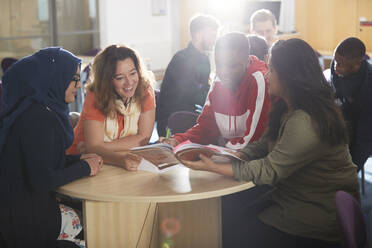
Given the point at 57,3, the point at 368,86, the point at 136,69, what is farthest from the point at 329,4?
the point at 136,69

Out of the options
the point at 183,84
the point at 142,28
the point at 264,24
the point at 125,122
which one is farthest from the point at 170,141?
the point at 142,28

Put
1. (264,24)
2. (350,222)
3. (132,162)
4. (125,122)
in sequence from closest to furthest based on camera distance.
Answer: (350,222), (132,162), (125,122), (264,24)

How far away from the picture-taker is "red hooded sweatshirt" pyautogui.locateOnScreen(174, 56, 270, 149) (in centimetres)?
242

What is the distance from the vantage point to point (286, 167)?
191 cm

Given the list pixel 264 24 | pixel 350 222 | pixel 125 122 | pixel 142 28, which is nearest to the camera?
pixel 350 222

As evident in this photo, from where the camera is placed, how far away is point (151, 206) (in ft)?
7.32

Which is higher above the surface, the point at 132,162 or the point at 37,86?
the point at 37,86

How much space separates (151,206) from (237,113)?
0.69 metres

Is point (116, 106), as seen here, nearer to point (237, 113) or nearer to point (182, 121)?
point (237, 113)

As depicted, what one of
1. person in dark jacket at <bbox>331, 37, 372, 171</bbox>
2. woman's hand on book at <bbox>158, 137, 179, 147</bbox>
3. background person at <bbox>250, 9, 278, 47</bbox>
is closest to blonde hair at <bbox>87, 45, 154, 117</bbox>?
woman's hand on book at <bbox>158, 137, 179, 147</bbox>

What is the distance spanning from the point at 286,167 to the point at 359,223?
401mm

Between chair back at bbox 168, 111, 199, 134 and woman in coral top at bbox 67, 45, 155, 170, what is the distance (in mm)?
568

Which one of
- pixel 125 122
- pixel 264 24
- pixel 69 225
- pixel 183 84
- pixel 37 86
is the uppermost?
pixel 264 24

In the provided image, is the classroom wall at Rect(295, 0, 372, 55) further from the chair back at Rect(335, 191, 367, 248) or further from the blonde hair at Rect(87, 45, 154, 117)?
the chair back at Rect(335, 191, 367, 248)
